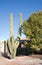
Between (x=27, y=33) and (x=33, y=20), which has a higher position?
(x=33, y=20)

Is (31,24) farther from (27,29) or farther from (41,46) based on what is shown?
(41,46)

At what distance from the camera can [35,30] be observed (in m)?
28.8

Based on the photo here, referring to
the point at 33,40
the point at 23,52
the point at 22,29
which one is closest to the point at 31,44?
the point at 33,40

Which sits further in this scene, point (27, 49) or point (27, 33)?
point (27, 49)

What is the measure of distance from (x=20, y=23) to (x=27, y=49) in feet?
19.8

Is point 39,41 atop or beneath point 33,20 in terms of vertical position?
beneath

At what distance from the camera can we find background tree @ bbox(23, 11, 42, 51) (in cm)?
2845

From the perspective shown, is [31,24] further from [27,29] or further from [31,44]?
[31,44]

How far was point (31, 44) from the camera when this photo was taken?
95.1 ft

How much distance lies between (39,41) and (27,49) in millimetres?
5541

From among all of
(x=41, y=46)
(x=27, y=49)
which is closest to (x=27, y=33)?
(x=41, y=46)

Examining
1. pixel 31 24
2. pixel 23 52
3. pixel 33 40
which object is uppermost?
pixel 31 24

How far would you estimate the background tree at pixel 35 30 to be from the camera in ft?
93.4

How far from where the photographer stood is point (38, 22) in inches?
1129
